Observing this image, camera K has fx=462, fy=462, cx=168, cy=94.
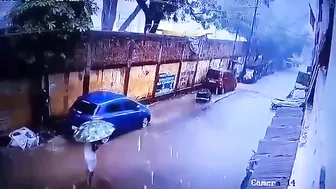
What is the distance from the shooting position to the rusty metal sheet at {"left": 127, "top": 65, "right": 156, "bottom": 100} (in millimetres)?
1458

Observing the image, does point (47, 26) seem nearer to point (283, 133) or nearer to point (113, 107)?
point (113, 107)

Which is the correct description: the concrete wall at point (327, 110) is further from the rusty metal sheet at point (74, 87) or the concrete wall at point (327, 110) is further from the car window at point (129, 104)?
the rusty metal sheet at point (74, 87)

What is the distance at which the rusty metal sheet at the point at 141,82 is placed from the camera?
146cm

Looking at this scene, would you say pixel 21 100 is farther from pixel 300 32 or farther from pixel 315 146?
pixel 315 146

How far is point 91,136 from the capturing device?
56.2 inches

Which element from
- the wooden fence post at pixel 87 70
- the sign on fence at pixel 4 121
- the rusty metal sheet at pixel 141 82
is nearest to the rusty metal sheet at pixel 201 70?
the rusty metal sheet at pixel 141 82

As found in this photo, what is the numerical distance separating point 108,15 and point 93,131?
358mm

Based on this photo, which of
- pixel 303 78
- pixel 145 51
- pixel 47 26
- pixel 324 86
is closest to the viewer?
pixel 47 26

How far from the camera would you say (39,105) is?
4.52 feet

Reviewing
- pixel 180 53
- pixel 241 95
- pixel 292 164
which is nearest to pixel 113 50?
pixel 180 53

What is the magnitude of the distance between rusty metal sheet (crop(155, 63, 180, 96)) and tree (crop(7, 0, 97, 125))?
28 centimetres

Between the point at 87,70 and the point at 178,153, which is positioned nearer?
the point at 87,70

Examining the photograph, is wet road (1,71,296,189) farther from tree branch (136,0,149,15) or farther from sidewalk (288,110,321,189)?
tree branch (136,0,149,15)

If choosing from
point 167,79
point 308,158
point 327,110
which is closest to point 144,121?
point 167,79
